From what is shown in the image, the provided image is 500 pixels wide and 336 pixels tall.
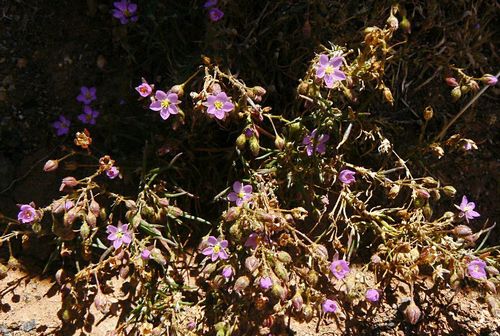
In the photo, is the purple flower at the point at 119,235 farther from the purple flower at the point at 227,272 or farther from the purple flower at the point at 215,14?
the purple flower at the point at 215,14

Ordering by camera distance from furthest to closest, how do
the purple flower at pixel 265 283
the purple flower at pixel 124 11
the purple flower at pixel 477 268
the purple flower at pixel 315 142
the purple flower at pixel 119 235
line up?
the purple flower at pixel 124 11 → the purple flower at pixel 315 142 → the purple flower at pixel 119 235 → the purple flower at pixel 477 268 → the purple flower at pixel 265 283

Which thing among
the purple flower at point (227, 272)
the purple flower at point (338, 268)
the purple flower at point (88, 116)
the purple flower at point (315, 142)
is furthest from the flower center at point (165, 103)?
the purple flower at point (338, 268)

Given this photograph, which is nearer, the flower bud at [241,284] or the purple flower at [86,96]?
the flower bud at [241,284]

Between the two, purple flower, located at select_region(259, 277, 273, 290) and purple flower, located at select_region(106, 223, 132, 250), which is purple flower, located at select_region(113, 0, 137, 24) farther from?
purple flower, located at select_region(259, 277, 273, 290)

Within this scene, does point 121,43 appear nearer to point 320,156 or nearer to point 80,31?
point 80,31

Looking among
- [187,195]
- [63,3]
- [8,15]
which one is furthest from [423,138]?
[8,15]

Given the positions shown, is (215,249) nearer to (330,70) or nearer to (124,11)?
(330,70)

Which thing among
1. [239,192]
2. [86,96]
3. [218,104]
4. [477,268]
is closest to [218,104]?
[218,104]
